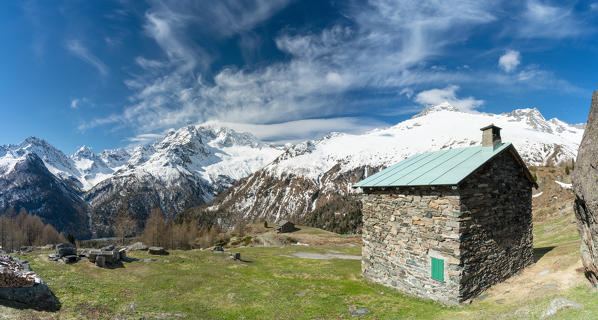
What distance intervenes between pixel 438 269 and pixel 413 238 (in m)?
2.41

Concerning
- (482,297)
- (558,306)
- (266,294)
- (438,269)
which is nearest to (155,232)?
(266,294)

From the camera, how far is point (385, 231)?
22031 mm

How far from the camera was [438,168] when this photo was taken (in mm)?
21031

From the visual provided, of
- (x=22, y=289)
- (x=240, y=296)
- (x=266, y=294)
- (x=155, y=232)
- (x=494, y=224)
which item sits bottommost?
(x=155, y=232)

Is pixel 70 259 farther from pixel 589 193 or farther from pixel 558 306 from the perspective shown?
pixel 589 193

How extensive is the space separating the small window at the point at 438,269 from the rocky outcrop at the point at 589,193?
683 centimetres

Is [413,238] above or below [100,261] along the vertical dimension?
above

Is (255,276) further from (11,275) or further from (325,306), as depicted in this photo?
(11,275)

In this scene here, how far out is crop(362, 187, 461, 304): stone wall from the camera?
17797 mm

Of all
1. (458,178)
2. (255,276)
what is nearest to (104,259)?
(255,276)

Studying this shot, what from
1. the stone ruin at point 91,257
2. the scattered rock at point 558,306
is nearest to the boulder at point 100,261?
the stone ruin at point 91,257

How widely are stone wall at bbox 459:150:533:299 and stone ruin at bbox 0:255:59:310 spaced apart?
2362cm

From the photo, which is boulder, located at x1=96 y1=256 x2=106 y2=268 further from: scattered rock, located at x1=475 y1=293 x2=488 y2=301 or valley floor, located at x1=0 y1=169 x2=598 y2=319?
scattered rock, located at x1=475 y1=293 x2=488 y2=301

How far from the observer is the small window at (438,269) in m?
18.2
